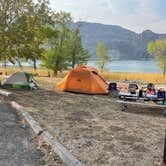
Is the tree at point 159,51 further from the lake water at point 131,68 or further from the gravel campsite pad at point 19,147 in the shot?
the gravel campsite pad at point 19,147

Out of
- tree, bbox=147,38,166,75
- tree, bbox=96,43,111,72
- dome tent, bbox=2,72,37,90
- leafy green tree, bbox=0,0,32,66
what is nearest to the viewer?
leafy green tree, bbox=0,0,32,66

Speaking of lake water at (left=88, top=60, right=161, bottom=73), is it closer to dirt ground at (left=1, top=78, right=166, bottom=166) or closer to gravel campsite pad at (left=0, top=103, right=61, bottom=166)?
dirt ground at (left=1, top=78, right=166, bottom=166)

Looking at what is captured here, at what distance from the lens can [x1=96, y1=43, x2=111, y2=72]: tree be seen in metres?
51.9

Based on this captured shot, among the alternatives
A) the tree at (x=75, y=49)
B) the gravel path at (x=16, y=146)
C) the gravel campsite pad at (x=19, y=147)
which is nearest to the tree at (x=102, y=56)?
the tree at (x=75, y=49)

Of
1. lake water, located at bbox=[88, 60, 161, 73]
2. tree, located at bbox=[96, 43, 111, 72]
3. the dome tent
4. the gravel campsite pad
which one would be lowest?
lake water, located at bbox=[88, 60, 161, 73]

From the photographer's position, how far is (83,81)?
13.6 metres

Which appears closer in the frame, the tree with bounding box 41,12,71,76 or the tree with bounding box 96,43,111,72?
the tree with bounding box 41,12,71,76

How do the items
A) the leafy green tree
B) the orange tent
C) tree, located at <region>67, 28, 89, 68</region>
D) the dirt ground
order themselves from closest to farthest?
the dirt ground → the leafy green tree → the orange tent → tree, located at <region>67, 28, 89, 68</region>

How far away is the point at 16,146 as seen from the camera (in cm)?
564

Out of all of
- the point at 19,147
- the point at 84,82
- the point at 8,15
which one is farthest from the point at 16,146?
the point at 8,15

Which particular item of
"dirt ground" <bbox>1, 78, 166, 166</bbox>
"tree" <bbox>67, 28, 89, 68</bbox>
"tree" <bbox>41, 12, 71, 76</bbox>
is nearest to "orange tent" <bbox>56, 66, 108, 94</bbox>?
"dirt ground" <bbox>1, 78, 166, 166</bbox>

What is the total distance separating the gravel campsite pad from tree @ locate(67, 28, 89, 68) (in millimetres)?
29345

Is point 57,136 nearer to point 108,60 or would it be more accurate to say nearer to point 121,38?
point 108,60

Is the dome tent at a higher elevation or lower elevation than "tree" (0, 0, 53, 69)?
lower
